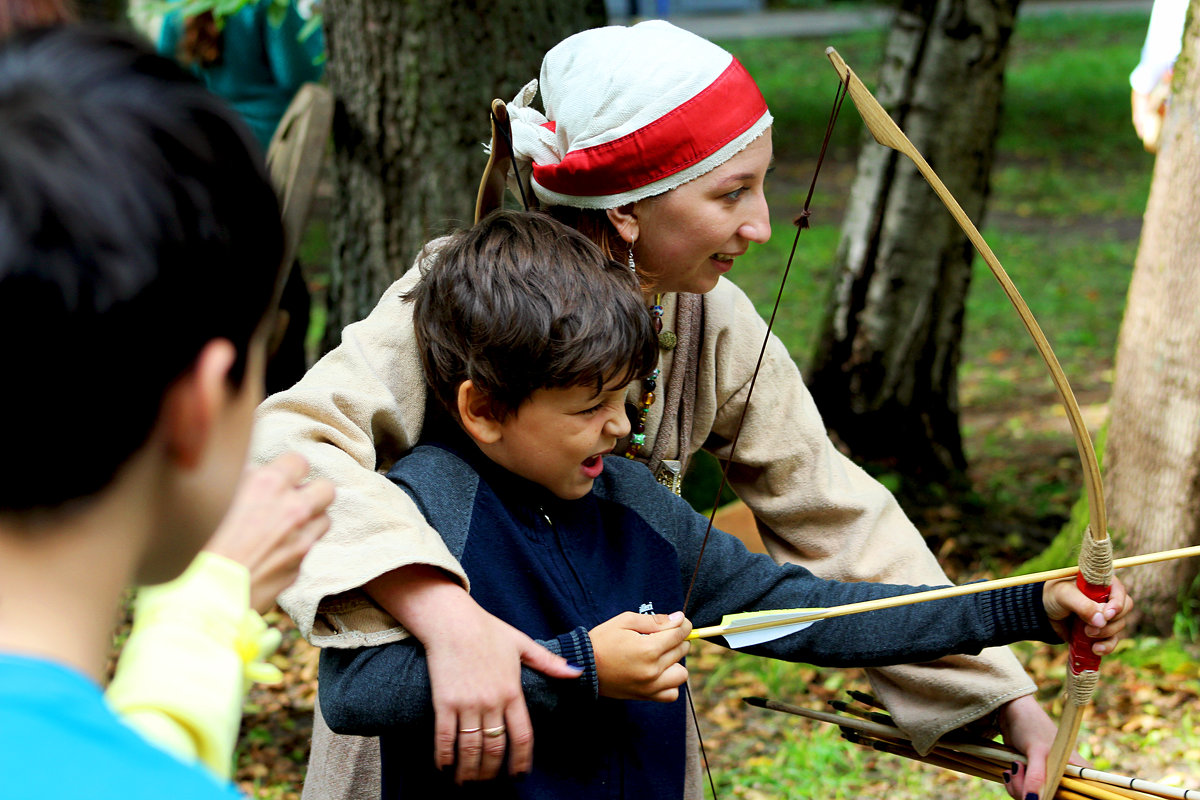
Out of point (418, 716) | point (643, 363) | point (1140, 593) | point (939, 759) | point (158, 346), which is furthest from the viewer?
point (1140, 593)

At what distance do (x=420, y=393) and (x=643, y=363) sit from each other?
344 millimetres

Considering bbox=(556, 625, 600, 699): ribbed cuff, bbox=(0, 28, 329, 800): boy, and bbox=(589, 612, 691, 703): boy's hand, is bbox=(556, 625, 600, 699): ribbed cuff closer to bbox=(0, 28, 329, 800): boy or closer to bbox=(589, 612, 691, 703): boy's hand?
bbox=(589, 612, 691, 703): boy's hand

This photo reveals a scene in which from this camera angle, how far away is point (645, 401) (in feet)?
6.06

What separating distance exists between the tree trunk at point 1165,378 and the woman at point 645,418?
140 cm

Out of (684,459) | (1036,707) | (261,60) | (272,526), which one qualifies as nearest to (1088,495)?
(1036,707)

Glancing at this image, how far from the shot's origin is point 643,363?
5.13 ft

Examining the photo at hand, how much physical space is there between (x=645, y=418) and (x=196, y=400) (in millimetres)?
1156

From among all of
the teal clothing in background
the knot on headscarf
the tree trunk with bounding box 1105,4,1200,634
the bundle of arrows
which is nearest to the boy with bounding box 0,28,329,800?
the knot on headscarf

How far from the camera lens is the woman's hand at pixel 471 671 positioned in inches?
54.8

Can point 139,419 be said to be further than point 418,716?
No

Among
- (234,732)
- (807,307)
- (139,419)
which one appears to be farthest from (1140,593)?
(807,307)

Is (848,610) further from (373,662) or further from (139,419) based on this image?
(139,419)

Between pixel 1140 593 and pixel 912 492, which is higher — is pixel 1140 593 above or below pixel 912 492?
above

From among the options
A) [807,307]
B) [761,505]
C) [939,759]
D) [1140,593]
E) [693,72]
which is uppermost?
[693,72]
